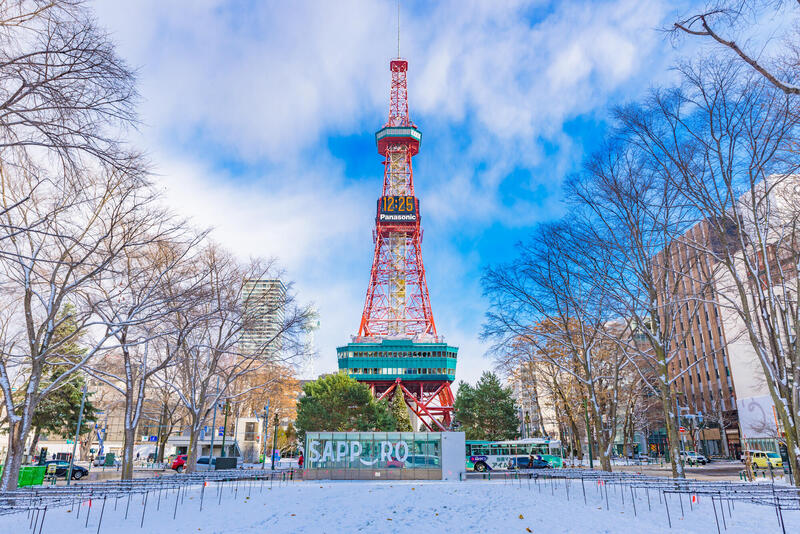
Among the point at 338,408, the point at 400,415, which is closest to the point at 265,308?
the point at 338,408

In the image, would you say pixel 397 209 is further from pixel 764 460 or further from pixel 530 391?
pixel 764 460

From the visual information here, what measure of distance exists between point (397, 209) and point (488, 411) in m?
44.5

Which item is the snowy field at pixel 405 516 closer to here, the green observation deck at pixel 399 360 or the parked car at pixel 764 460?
the parked car at pixel 764 460

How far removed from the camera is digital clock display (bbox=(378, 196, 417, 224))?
8631 cm

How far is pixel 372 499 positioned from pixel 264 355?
1198 cm

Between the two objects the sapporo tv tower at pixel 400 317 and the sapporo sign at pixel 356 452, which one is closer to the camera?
the sapporo sign at pixel 356 452

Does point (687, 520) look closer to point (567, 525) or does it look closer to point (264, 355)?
point (567, 525)

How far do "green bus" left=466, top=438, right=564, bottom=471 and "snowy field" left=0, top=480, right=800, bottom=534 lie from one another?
22171mm

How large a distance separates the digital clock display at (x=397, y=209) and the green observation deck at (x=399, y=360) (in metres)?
22.1

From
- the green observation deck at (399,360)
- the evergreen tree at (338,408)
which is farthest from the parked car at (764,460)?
the green observation deck at (399,360)

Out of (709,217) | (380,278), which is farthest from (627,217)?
(380,278)

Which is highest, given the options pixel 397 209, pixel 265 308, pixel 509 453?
pixel 397 209

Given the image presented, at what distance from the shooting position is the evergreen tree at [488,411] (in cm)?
5278

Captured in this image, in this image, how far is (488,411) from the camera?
174 feet
